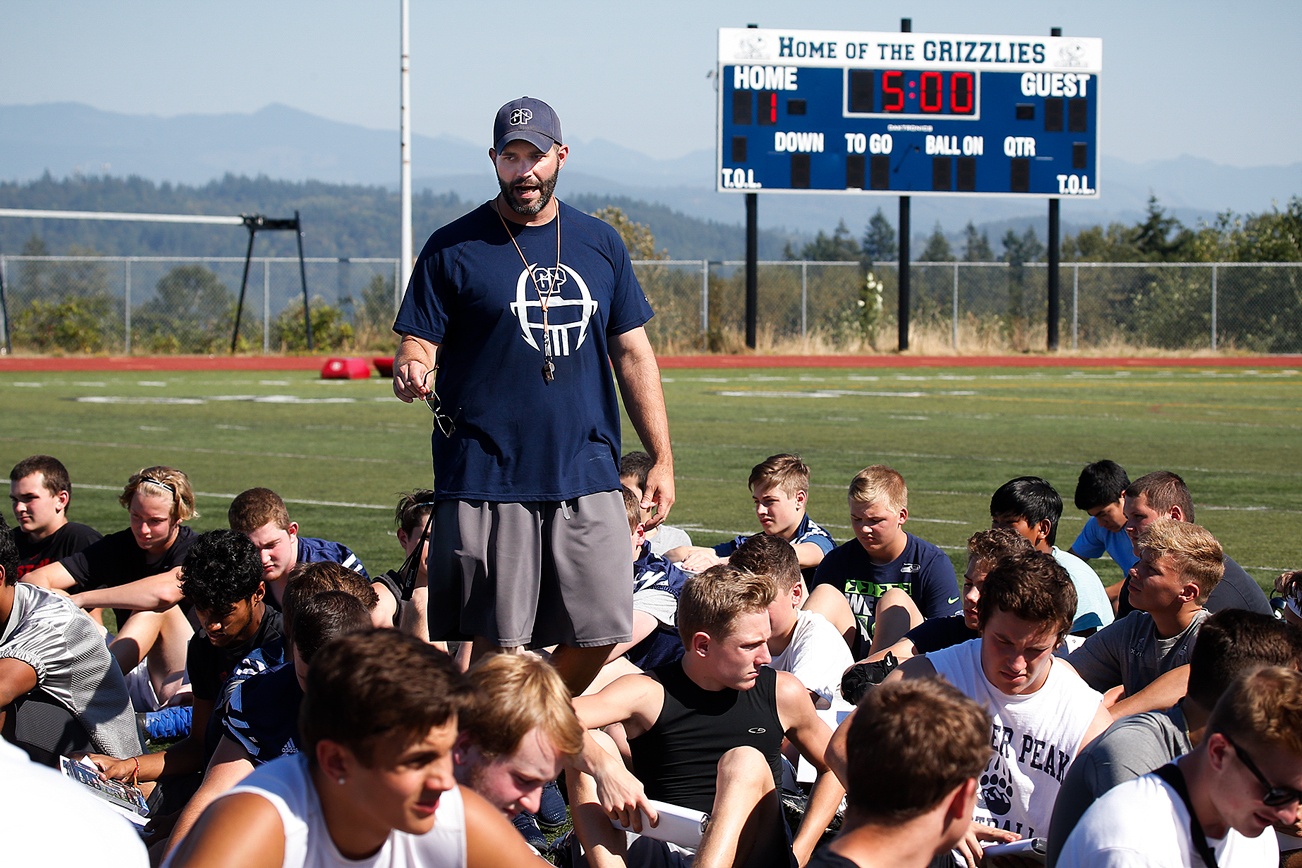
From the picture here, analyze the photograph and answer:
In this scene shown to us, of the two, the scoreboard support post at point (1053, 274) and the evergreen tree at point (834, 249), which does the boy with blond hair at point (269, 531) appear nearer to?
the scoreboard support post at point (1053, 274)

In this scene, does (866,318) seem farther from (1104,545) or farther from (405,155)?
(1104,545)

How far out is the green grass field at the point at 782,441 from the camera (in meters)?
11.0

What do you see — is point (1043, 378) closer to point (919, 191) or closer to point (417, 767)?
point (919, 191)

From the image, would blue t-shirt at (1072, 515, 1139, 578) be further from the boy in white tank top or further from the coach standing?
the coach standing

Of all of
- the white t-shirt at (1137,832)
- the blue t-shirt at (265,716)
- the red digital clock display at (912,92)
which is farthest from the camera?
the red digital clock display at (912,92)

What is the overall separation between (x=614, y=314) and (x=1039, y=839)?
192 centimetres

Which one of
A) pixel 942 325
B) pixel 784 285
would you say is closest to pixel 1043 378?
pixel 942 325

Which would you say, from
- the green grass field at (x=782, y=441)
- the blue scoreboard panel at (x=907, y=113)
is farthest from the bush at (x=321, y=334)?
the blue scoreboard panel at (x=907, y=113)

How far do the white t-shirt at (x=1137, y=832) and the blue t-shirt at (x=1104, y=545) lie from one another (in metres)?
4.41

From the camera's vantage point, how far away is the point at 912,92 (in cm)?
3194

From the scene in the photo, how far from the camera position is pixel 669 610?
5934mm

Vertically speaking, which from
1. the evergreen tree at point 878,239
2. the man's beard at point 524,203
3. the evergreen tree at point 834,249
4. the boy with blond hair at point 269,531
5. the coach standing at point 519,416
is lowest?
the boy with blond hair at point 269,531

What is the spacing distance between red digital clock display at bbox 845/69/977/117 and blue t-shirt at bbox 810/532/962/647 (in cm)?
2688

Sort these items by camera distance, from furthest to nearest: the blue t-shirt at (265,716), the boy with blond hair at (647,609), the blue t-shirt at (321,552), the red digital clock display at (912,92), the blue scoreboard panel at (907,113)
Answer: the red digital clock display at (912,92)
the blue scoreboard panel at (907,113)
the blue t-shirt at (321,552)
the boy with blond hair at (647,609)
the blue t-shirt at (265,716)
